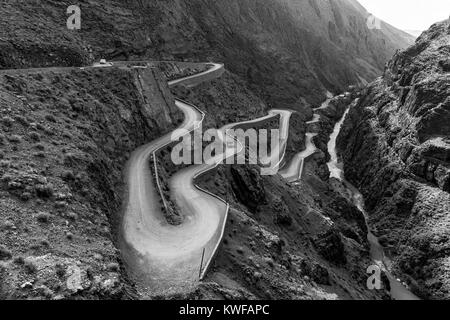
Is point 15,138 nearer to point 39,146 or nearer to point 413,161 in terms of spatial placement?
point 39,146

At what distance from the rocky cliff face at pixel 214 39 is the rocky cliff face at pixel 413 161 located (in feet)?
89.6

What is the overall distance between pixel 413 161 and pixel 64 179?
58118 mm

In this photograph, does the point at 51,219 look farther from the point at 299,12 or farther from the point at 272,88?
the point at 299,12

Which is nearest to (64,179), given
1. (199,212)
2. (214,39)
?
(199,212)

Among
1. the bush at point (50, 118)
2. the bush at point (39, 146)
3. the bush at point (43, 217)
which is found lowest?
the bush at point (43, 217)

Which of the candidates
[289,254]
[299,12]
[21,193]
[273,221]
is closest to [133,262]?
[21,193]

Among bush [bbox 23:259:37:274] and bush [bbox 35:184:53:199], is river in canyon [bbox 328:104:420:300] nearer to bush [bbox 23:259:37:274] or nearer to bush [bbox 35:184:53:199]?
bush [bbox 35:184:53:199]

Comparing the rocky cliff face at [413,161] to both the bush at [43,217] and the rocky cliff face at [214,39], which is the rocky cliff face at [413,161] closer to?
the rocky cliff face at [214,39]

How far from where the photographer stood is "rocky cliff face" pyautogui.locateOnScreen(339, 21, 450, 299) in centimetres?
5097

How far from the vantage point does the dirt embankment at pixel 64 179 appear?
1584 centimetres

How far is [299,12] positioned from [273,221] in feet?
483

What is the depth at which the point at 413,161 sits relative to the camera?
206ft

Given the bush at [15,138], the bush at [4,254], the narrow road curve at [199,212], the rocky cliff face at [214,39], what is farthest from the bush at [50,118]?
the bush at [4,254]

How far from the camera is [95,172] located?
82.5 feet
